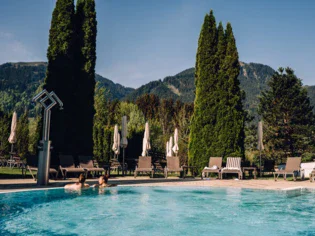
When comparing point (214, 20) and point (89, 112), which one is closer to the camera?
point (89, 112)

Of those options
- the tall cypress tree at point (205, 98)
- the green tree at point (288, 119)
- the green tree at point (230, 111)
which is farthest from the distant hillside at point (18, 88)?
the green tree at point (230, 111)

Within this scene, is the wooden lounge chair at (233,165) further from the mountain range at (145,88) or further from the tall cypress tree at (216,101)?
the mountain range at (145,88)

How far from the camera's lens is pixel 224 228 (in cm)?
629

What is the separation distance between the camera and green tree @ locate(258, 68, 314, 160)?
2792cm

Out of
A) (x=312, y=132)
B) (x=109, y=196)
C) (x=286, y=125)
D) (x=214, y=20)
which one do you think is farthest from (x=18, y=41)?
(x=312, y=132)

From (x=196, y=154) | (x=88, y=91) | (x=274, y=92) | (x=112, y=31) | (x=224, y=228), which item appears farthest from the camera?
(x=274, y=92)

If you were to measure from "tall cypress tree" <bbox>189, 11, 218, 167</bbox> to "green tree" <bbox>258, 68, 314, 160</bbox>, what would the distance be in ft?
45.6

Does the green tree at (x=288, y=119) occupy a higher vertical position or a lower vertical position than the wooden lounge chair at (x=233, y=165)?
higher

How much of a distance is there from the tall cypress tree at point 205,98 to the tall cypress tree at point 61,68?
6.47m

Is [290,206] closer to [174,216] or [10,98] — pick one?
[174,216]

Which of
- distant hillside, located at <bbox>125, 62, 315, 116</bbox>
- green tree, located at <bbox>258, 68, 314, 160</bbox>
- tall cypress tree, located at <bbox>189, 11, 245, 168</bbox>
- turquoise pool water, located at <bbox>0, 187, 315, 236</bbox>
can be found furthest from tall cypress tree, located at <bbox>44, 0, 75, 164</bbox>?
distant hillside, located at <bbox>125, 62, 315, 116</bbox>

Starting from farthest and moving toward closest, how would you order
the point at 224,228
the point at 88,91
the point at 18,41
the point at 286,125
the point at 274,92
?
the point at 274,92
the point at 286,125
the point at 18,41
the point at 88,91
the point at 224,228

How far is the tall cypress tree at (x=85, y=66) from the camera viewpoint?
46.9ft

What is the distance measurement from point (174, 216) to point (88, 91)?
28.7 feet
